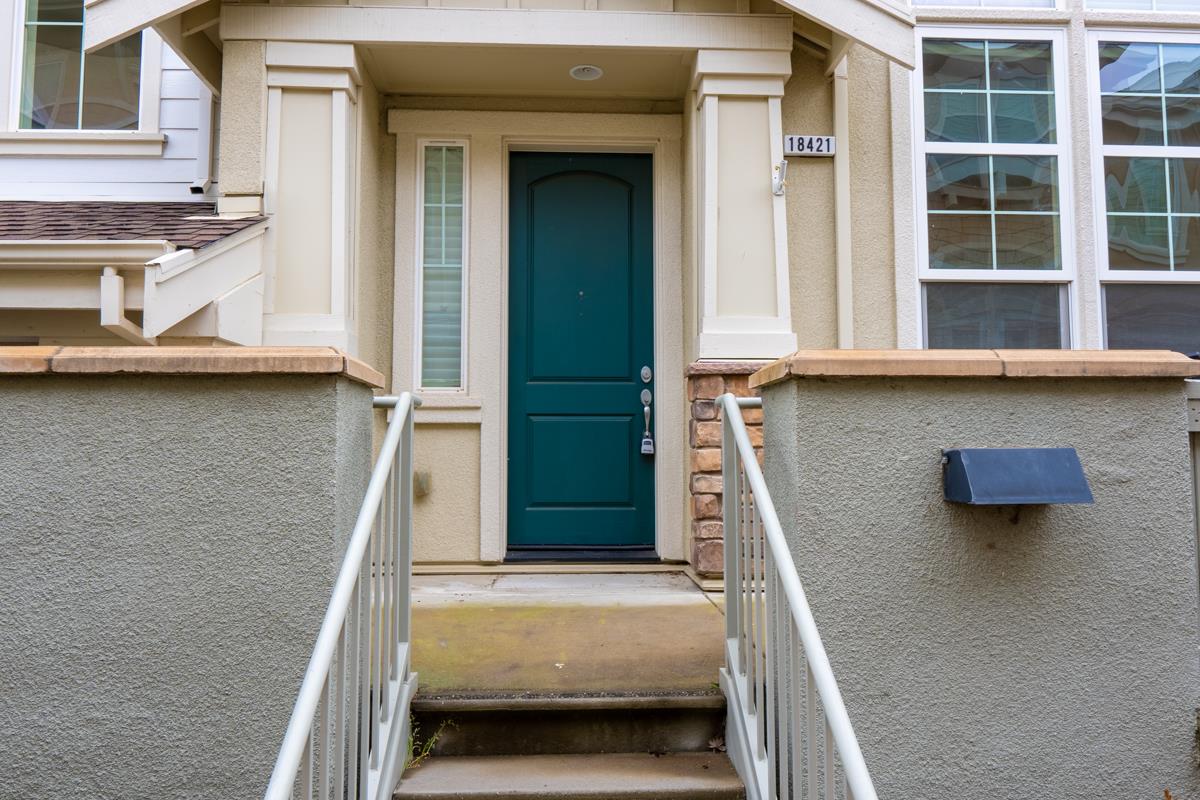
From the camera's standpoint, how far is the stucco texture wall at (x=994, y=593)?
2.29 meters

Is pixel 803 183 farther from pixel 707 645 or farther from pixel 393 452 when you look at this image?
pixel 393 452

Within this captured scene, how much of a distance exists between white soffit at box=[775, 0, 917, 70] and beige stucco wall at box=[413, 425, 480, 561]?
270cm

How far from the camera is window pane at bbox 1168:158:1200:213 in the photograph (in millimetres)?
4766

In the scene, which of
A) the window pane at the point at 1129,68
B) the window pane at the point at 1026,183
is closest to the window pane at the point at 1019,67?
the window pane at the point at 1129,68

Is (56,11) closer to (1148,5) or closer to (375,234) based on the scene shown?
(375,234)

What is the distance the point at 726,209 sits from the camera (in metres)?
4.29

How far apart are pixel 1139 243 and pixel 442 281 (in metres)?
3.87

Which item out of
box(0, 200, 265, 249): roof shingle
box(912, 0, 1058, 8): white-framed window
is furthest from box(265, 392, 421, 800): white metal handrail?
box(912, 0, 1058, 8): white-framed window

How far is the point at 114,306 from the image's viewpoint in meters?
3.37

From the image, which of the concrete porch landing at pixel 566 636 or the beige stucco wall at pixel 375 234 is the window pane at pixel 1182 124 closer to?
the concrete porch landing at pixel 566 636

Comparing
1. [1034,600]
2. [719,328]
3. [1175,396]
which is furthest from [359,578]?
[719,328]

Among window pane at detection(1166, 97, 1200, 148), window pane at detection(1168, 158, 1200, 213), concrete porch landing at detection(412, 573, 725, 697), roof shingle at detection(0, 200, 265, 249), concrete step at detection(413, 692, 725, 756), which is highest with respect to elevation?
window pane at detection(1166, 97, 1200, 148)

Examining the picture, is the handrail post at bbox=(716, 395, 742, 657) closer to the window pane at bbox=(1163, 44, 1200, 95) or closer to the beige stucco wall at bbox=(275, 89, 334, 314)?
the beige stucco wall at bbox=(275, 89, 334, 314)

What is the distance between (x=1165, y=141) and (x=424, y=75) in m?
4.10
